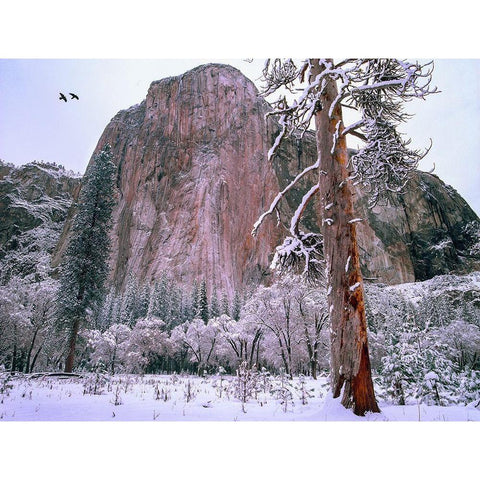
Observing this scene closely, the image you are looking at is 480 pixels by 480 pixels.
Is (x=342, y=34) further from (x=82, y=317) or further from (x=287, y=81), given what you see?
(x=82, y=317)

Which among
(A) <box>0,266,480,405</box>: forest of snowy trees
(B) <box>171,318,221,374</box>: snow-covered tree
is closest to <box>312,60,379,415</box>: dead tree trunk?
(A) <box>0,266,480,405</box>: forest of snowy trees

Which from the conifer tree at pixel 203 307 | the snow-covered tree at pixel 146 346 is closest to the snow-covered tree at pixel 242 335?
the snow-covered tree at pixel 146 346

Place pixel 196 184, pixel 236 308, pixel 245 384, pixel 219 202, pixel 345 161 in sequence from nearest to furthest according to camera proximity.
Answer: pixel 345 161, pixel 245 384, pixel 236 308, pixel 219 202, pixel 196 184

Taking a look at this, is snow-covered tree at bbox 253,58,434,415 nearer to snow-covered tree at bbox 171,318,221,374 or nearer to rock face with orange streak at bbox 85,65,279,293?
snow-covered tree at bbox 171,318,221,374

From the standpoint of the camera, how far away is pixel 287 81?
5391 millimetres

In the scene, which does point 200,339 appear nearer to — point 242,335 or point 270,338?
point 242,335

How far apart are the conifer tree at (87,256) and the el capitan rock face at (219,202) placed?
44.9 m

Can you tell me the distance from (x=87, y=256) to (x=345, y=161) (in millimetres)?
13124

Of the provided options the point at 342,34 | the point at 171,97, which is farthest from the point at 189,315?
the point at 171,97

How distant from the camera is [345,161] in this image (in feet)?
12.5

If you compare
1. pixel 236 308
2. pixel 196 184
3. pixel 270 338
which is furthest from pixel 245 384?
pixel 196 184

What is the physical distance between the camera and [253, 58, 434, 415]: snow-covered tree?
316 centimetres

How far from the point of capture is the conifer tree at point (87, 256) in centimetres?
1288

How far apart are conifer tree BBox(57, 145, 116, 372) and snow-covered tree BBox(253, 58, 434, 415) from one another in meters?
11.5
